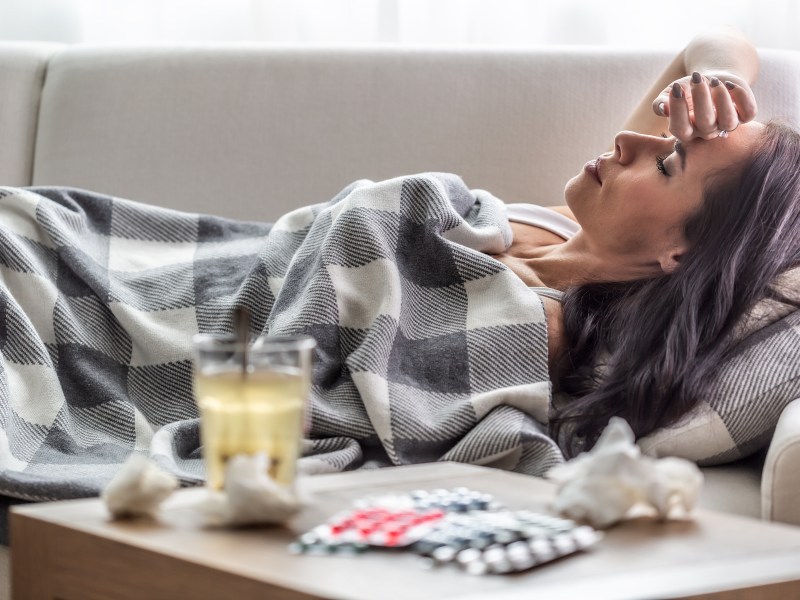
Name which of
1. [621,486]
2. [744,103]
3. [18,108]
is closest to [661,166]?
[744,103]

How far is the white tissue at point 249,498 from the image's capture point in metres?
0.62

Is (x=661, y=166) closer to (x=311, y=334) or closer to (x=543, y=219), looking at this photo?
(x=543, y=219)

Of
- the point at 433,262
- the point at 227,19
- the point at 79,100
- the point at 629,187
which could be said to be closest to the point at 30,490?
the point at 433,262

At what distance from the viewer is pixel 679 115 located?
1339 millimetres

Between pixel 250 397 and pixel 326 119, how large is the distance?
47.0 inches

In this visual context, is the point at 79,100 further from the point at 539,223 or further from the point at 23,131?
the point at 539,223

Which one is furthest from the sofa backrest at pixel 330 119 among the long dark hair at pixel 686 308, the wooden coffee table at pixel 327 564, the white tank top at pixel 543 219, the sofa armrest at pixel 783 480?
A: the wooden coffee table at pixel 327 564

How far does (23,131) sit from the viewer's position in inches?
73.2

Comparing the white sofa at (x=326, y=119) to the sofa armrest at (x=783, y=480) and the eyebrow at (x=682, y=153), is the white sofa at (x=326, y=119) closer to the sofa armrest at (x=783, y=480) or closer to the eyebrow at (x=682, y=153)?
the eyebrow at (x=682, y=153)

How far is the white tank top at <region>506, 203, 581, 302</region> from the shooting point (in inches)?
61.7

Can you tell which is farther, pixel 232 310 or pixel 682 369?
pixel 232 310

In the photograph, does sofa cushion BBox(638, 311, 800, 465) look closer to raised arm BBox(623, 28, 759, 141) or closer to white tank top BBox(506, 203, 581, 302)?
raised arm BBox(623, 28, 759, 141)

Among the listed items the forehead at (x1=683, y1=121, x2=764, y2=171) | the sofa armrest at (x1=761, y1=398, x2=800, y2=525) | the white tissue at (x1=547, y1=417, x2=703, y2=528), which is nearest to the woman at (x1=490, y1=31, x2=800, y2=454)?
the forehead at (x1=683, y1=121, x2=764, y2=171)

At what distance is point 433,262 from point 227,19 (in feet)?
3.96
